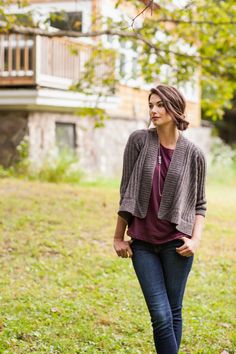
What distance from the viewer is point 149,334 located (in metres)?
5.78

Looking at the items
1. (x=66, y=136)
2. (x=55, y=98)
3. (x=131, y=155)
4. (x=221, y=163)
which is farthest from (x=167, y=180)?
(x=221, y=163)

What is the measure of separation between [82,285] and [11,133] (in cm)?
930

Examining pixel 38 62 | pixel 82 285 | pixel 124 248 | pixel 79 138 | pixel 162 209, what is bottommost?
pixel 82 285

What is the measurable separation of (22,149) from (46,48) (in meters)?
2.39

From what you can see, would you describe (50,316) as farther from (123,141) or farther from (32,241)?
(123,141)

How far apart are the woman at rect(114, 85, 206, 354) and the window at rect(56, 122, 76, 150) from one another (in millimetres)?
13028

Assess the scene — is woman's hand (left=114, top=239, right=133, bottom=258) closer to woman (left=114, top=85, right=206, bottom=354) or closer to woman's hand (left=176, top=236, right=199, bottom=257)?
woman (left=114, top=85, right=206, bottom=354)

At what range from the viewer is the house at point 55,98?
14.8 meters

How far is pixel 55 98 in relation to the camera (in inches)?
606

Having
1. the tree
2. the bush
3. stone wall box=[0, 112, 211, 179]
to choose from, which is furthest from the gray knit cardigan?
the bush

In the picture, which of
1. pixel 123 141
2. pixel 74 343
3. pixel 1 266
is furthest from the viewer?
pixel 123 141

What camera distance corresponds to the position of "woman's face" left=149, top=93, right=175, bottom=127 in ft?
13.4

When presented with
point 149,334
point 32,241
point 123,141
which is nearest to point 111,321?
point 149,334

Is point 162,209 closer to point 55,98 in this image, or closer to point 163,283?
point 163,283
